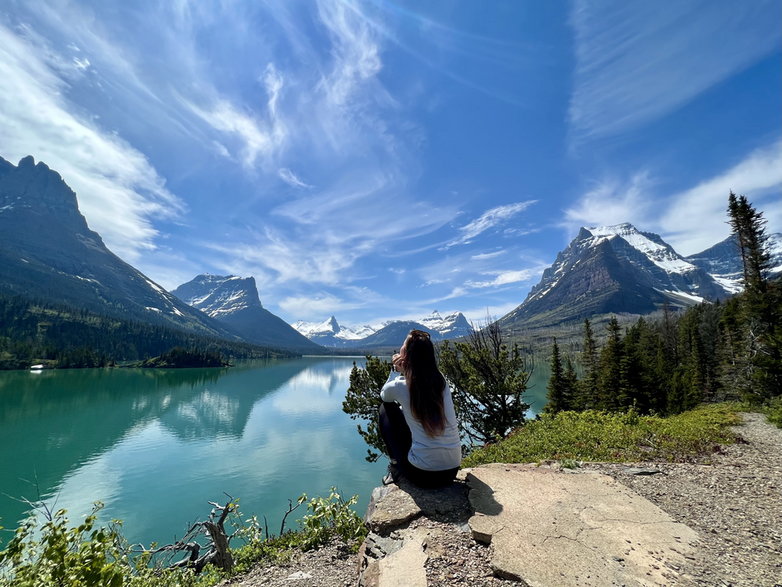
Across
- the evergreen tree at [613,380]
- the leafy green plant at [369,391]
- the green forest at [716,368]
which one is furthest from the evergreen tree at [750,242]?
the leafy green plant at [369,391]

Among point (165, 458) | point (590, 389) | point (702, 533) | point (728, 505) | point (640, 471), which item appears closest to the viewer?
point (702, 533)

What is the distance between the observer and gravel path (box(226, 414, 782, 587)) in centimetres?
399

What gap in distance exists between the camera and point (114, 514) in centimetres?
2323

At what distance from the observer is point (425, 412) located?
17.9ft

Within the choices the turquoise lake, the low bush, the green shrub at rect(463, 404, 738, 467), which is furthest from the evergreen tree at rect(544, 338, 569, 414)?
the low bush

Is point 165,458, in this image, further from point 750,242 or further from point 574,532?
point 750,242

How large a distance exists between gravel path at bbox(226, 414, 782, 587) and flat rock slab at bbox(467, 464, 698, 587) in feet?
0.72

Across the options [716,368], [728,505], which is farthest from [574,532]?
[716,368]

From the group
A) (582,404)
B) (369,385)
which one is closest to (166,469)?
(369,385)

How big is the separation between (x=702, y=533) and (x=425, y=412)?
408 cm

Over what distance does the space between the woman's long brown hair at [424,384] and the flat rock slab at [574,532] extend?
1412 mm

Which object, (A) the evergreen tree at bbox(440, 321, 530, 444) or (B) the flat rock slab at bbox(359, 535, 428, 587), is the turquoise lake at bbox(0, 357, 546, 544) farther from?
(A) the evergreen tree at bbox(440, 321, 530, 444)

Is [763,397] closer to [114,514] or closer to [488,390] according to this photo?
[488,390]

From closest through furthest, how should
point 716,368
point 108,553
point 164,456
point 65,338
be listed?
point 108,553, point 164,456, point 716,368, point 65,338
